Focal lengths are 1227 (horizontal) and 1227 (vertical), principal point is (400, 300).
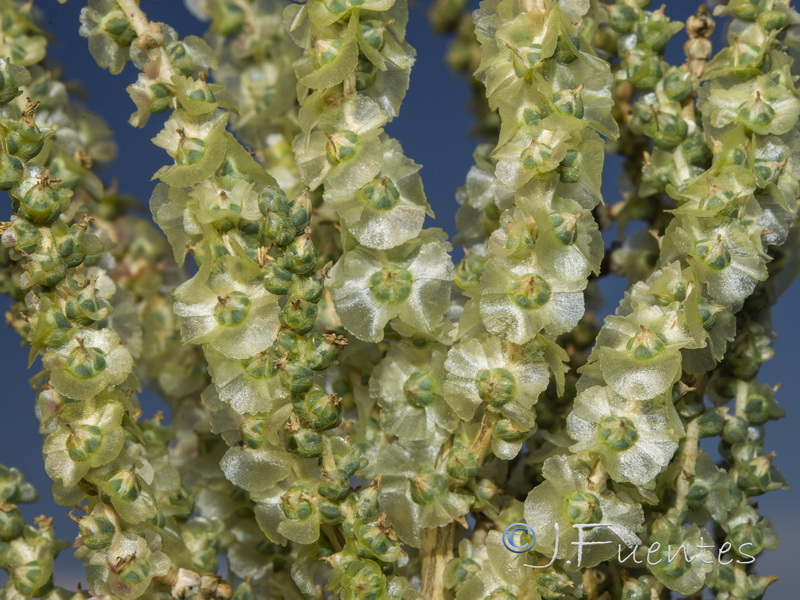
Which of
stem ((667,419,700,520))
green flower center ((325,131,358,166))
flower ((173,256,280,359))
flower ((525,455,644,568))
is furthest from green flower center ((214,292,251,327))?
stem ((667,419,700,520))

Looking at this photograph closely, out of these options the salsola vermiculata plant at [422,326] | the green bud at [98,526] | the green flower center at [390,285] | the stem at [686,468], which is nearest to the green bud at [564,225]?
the salsola vermiculata plant at [422,326]

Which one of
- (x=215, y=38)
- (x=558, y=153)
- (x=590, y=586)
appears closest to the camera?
(x=558, y=153)

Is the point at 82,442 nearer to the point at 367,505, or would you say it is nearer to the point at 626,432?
the point at 367,505

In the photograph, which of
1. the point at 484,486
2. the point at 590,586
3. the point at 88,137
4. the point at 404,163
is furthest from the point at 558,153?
the point at 88,137

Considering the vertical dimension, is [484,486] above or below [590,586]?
above

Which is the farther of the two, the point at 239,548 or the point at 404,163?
the point at 239,548

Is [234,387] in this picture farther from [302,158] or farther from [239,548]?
[239,548]

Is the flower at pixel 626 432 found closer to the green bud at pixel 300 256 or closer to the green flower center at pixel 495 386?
the green flower center at pixel 495 386

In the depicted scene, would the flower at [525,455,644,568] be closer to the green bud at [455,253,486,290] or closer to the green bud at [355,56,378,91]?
the green bud at [455,253,486,290]
